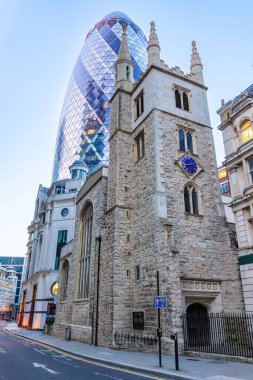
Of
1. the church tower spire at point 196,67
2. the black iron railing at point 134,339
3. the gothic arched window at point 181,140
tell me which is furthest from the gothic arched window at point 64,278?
the church tower spire at point 196,67

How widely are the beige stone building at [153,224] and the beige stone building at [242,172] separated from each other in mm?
2023

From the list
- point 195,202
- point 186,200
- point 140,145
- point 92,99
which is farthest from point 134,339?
point 92,99

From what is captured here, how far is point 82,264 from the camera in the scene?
2592cm

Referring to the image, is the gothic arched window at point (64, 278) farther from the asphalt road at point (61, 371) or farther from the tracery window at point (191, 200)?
the asphalt road at point (61, 371)

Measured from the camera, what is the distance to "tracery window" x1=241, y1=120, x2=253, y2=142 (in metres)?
18.1

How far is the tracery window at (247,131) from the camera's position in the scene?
18.1 metres

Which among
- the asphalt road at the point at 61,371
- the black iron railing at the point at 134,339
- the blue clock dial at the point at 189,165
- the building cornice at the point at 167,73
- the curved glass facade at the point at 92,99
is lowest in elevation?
the asphalt road at the point at 61,371

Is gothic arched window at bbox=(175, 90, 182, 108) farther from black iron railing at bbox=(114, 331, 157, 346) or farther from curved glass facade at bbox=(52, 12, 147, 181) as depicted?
curved glass facade at bbox=(52, 12, 147, 181)

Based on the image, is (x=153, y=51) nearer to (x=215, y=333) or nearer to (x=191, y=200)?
(x=191, y=200)

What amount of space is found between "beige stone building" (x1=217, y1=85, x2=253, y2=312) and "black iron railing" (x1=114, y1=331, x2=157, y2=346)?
19.2 ft

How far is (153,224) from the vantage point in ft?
59.2

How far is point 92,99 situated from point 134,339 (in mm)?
65683

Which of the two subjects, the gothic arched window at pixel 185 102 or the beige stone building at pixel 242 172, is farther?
the gothic arched window at pixel 185 102

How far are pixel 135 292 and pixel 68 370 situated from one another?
27.3 feet
